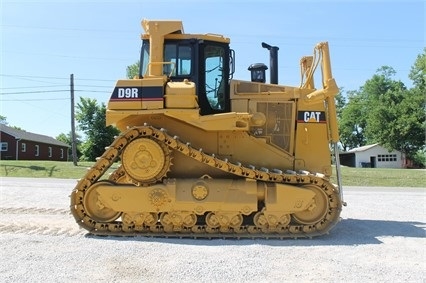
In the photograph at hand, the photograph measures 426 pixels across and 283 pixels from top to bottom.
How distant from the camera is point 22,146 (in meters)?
51.6

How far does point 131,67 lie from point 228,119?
42836mm

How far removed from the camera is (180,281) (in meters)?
5.19

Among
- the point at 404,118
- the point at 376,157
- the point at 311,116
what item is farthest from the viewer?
the point at 376,157

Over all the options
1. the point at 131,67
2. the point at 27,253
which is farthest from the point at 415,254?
the point at 131,67

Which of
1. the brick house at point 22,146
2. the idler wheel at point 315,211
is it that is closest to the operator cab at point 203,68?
the idler wheel at point 315,211

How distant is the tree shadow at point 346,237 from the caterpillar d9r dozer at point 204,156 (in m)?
0.23

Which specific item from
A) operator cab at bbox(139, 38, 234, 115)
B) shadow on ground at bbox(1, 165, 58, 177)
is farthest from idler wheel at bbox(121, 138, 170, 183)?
shadow on ground at bbox(1, 165, 58, 177)

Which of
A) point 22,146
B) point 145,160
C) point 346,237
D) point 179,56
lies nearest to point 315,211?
point 346,237

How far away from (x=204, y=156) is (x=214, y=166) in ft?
0.94

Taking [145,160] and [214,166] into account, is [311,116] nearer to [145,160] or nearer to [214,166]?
[214,166]

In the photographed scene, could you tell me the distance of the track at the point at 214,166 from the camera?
788 centimetres

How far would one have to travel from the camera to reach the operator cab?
8.70m

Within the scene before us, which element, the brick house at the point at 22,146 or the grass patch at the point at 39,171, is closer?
the grass patch at the point at 39,171

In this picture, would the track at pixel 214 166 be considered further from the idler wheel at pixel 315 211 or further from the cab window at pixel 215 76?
the cab window at pixel 215 76
